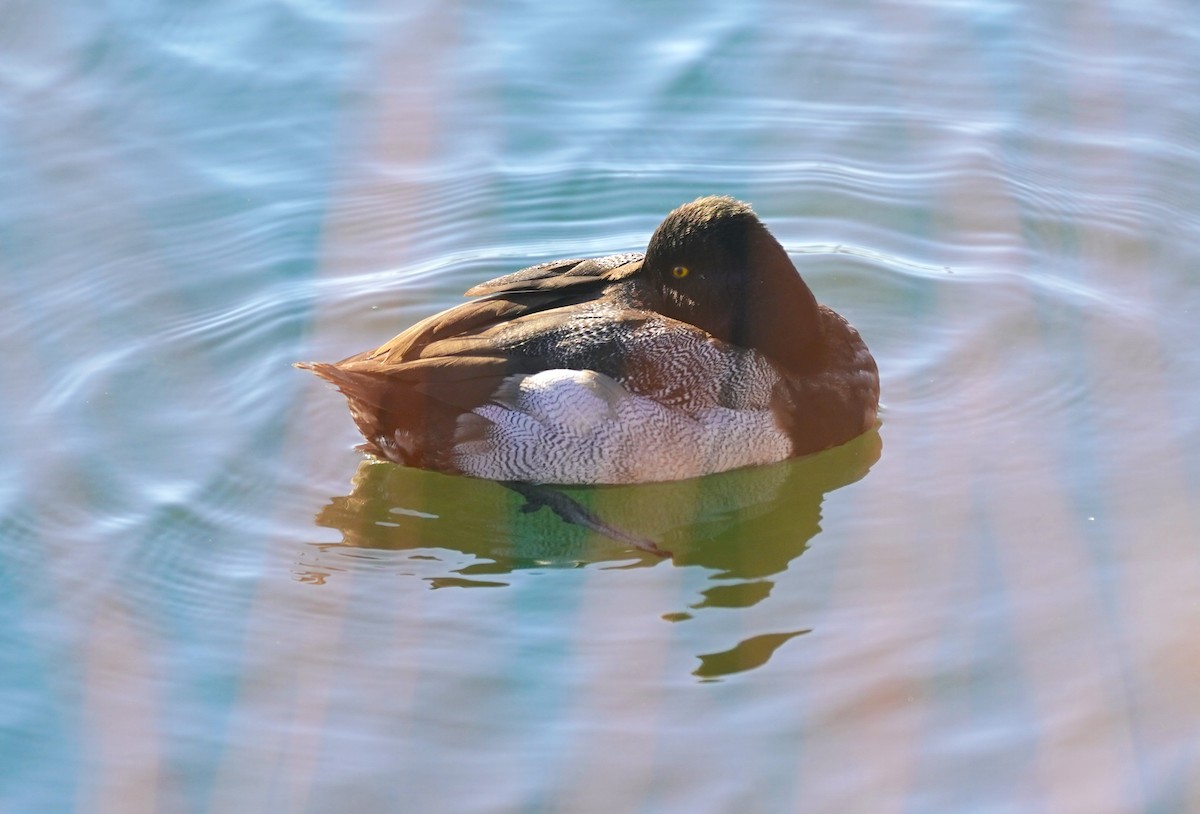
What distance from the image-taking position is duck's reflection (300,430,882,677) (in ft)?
18.5

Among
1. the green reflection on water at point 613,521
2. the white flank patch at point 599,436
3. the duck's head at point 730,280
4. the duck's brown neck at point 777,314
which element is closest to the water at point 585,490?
the green reflection on water at point 613,521

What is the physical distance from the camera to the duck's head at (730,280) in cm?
604

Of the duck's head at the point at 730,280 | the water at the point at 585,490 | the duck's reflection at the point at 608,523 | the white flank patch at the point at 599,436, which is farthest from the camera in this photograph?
the duck's head at the point at 730,280

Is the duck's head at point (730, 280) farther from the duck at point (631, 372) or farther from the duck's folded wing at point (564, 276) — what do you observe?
the duck's folded wing at point (564, 276)

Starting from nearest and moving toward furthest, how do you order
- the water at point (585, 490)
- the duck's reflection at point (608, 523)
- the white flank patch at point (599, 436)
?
the water at point (585, 490) < the duck's reflection at point (608, 523) < the white flank patch at point (599, 436)

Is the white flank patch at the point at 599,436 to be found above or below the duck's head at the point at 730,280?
below

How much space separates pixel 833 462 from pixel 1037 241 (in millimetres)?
1922

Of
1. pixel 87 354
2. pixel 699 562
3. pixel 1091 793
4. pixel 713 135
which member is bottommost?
pixel 1091 793

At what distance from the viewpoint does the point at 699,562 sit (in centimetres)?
569

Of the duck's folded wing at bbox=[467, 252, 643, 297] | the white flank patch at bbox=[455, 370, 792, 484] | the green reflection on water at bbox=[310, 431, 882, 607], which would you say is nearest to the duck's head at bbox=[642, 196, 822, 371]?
the duck's folded wing at bbox=[467, 252, 643, 297]

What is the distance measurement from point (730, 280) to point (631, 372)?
558 mm

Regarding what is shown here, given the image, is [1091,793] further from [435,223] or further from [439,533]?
[435,223]

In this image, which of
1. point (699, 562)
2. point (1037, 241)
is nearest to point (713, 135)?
point (1037, 241)

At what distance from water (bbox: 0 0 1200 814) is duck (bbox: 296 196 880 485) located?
7.6 inches
